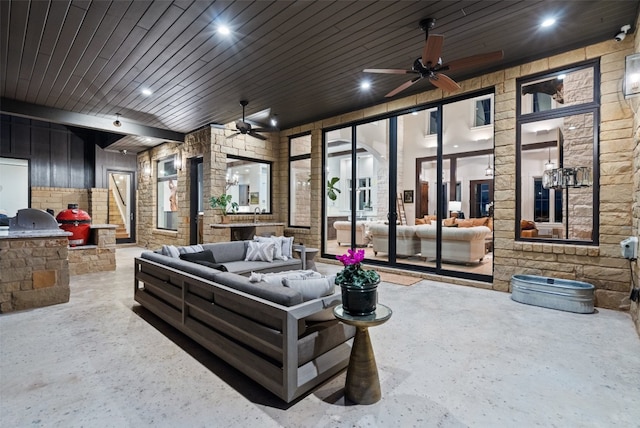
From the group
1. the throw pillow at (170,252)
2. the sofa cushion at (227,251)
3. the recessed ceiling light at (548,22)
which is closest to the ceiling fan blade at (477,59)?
the recessed ceiling light at (548,22)

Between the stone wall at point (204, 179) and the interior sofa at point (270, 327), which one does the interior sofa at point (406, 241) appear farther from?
the interior sofa at point (270, 327)

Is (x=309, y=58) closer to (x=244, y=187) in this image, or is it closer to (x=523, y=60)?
(x=523, y=60)

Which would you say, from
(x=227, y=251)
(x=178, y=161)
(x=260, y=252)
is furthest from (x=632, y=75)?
(x=178, y=161)

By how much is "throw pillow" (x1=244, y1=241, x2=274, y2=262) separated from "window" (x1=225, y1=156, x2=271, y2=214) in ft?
9.74

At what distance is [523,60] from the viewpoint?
415cm

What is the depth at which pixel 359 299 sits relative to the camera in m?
1.85

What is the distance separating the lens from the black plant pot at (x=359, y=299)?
1843 millimetres

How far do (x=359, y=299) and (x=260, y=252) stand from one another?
115 inches

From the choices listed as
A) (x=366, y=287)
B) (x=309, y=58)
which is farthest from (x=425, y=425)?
(x=309, y=58)

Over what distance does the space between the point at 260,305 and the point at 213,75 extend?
12.3 ft

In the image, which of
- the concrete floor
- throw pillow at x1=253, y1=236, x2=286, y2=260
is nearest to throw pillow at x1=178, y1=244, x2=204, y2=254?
the concrete floor

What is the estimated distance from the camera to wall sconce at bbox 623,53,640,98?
2.96 meters

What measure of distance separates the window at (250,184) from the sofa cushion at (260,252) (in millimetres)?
2955

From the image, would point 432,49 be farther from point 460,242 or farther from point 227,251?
point 460,242
